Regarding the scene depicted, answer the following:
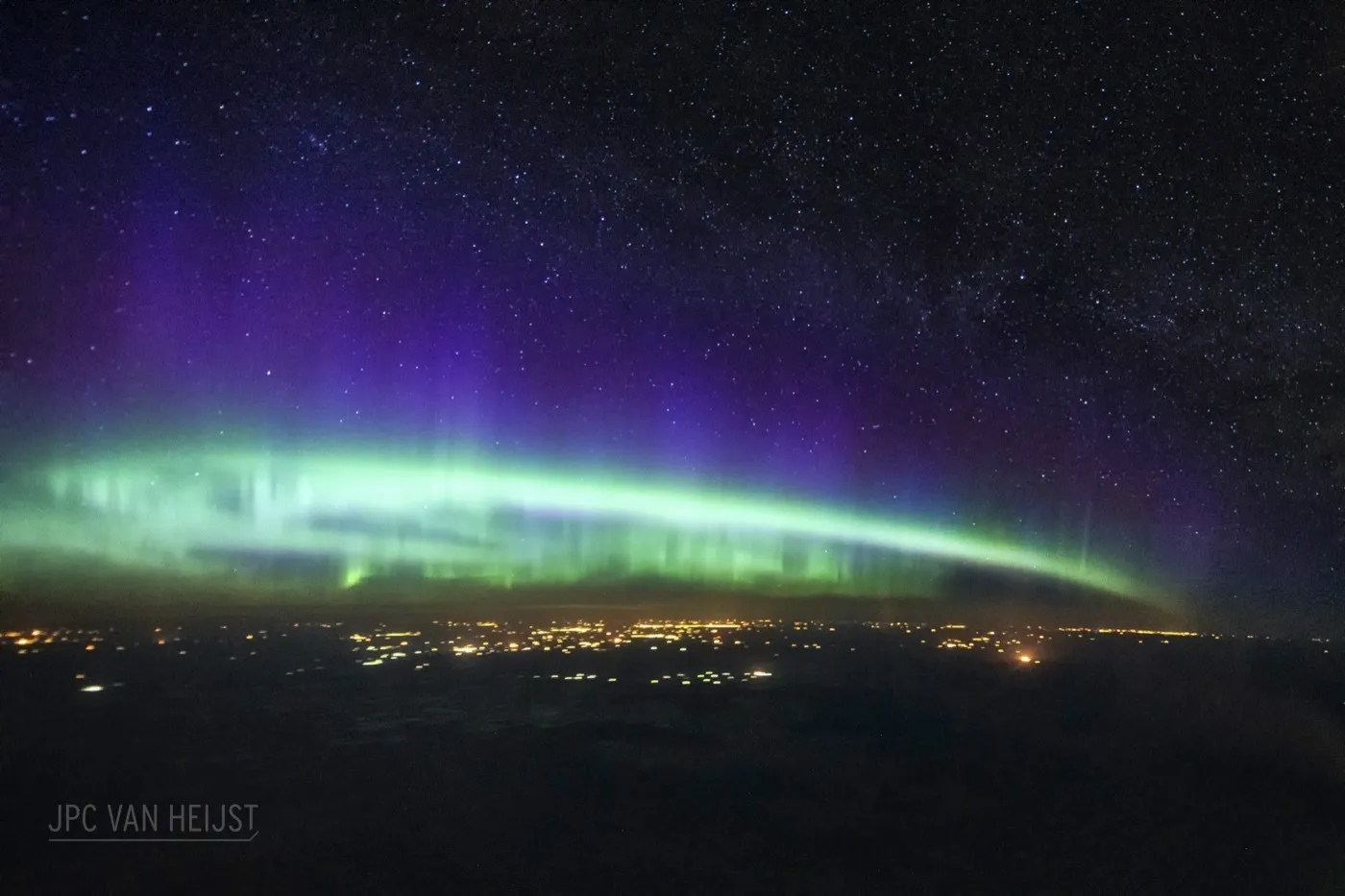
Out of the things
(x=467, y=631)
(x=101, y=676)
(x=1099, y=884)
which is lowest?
(x=467, y=631)

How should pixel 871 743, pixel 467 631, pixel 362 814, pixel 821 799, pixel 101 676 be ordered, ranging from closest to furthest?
pixel 362 814
pixel 821 799
pixel 871 743
pixel 101 676
pixel 467 631

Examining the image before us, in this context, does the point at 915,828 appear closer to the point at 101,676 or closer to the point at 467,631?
the point at 101,676

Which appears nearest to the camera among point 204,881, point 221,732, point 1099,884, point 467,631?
point 204,881

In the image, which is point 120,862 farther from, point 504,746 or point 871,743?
point 871,743

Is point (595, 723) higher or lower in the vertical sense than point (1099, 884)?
lower

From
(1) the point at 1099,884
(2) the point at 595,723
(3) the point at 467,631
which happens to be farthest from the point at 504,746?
(3) the point at 467,631

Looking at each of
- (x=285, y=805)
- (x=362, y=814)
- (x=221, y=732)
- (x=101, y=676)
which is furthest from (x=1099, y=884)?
(x=101, y=676)

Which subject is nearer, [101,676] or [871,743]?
[871,743]
